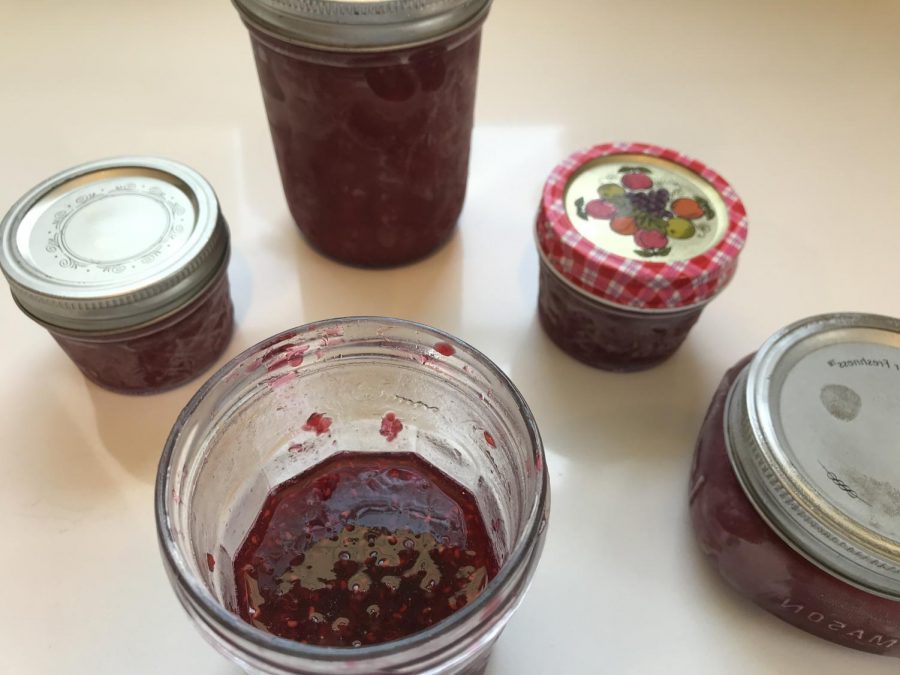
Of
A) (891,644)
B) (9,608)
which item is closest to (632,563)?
(891,644)

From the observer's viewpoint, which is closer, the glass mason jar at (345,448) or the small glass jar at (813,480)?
the glass mason jar at (345,448)

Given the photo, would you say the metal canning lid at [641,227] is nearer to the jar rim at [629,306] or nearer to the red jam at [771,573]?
the jar rim at [629,306]

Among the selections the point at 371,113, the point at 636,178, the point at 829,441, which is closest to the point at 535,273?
the point at 636,178

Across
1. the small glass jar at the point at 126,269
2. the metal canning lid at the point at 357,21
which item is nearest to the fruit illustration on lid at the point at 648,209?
the metal canning lid at the point at 357,21

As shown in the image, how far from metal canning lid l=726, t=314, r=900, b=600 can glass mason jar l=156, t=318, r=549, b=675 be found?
0.66ft

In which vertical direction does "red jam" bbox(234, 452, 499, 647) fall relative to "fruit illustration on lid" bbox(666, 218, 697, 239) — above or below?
below

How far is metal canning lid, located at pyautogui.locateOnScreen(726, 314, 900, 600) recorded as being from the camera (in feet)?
1.77

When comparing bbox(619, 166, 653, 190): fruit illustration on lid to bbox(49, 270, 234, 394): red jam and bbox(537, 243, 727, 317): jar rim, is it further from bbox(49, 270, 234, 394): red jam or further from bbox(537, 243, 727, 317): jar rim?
bbox(49, 270, 234, 394): red jam

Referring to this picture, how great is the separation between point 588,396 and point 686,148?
445 millimetres

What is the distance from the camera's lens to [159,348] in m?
0.72

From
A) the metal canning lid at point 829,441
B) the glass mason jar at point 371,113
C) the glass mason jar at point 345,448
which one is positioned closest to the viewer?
the glass mason jar at point 345,448

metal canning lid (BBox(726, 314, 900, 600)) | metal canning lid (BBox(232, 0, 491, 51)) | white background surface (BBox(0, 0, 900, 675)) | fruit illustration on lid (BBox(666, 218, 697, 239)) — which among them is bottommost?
white background surface (BBox(0, 0, 900, 675))

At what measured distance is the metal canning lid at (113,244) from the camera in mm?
675

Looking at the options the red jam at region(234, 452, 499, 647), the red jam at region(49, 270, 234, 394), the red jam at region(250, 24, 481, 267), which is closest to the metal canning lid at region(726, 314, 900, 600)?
the red jam at region(234, 452, 499, 647)
